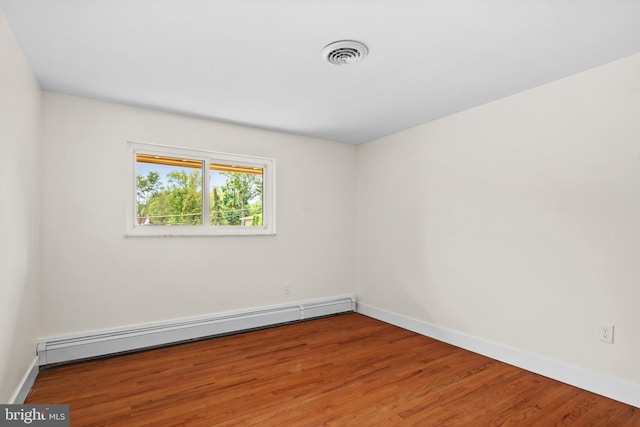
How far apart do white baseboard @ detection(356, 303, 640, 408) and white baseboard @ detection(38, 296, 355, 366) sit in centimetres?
119

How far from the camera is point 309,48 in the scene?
217 centimetres

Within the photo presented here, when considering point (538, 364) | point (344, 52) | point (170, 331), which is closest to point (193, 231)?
point (170, 331)

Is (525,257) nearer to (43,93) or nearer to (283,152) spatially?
(283,152)

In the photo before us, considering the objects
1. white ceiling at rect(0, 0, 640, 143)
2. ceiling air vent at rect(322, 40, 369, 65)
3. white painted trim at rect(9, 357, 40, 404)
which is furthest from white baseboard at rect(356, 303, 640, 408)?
white painted trim at rect(9, 357, 40, 404)

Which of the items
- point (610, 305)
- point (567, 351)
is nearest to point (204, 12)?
point (610, 305)

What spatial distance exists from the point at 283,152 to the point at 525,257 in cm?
273

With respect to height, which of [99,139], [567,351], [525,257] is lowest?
[567,351]

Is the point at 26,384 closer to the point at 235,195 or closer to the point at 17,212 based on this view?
the point at 17,212

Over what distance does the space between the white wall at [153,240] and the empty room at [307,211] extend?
0.02 m

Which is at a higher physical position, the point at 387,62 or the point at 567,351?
the point at 387,62

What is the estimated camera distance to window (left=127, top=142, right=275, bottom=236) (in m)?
3.34

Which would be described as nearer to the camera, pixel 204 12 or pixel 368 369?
pixel 204 12

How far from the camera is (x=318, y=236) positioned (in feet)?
14.3

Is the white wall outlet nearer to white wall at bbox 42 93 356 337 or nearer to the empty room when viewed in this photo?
the empty room
